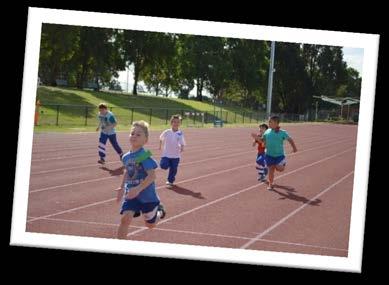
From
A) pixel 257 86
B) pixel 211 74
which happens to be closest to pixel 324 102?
pixel 257 86

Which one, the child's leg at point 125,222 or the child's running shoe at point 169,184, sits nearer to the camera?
the child's leg at point 125,222

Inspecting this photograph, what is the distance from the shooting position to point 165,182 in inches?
542

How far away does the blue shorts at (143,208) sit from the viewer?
335 inches

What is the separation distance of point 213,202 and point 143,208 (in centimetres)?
350

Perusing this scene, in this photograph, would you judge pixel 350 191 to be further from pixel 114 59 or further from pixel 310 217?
pixel 114 59

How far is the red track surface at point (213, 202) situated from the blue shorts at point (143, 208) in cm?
80

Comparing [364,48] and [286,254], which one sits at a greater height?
[364,48]

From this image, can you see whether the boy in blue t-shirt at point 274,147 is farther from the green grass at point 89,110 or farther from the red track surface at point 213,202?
the green grass at point 89,110

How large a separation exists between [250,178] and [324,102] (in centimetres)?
268

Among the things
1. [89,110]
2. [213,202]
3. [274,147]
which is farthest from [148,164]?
[89,110]

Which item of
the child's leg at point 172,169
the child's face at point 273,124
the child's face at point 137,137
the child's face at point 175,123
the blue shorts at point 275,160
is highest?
the child's face at point 273,124

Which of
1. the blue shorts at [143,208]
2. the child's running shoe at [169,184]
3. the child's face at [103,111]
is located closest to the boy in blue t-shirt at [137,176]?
the blue shorts at [143,208]

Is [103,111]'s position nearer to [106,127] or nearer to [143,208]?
[106,127]

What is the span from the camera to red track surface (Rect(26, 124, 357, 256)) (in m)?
9.76
